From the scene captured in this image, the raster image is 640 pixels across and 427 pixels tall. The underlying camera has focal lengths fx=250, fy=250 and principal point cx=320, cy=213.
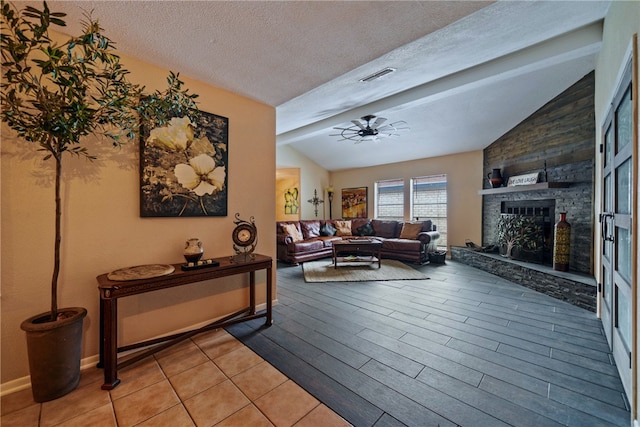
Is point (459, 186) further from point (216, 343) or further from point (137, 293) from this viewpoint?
point (137, 293)

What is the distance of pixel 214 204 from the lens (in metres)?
2.61

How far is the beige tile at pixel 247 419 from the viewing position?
1431 millimetres

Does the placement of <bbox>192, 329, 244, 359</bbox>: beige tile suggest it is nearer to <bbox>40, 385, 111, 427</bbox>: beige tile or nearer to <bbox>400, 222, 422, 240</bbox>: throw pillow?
<bbox>40, 385, 111, 427</bbox>: beige tile

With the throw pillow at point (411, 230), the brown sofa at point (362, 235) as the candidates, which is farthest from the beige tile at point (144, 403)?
the throw pillow at point (411, 230)

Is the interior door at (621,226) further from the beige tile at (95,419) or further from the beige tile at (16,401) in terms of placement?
the beige tile at (16,401)

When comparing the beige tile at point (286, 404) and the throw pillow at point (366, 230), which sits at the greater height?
the throw pillow at point (366, 230)

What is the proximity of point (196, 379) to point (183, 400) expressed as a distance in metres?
0.20

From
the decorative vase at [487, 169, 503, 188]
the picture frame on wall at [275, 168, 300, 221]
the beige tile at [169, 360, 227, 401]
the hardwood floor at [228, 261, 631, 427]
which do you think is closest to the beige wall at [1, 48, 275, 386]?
the beige tile at [169, 360, 227, 401]

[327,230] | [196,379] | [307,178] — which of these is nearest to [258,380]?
[196,379]

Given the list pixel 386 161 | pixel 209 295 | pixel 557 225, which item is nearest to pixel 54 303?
pixel 209 295

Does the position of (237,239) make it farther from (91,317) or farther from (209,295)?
(91,317)

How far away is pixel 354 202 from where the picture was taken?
8.01 meters

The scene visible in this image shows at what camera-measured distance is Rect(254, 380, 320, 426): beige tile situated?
1.47 m

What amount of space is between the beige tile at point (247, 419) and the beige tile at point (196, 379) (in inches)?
14.1
